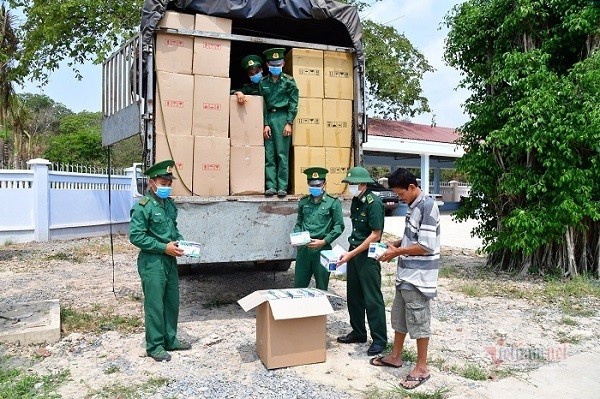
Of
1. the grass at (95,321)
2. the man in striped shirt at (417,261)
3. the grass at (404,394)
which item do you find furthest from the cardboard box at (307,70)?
the grass at (404,394)

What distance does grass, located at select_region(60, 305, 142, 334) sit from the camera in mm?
4941

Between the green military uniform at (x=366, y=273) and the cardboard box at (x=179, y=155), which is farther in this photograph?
the cardboard box at (x=179, y=155)

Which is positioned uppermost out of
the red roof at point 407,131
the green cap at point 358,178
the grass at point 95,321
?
the red roof at point 407,131

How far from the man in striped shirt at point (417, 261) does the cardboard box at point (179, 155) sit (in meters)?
1.88

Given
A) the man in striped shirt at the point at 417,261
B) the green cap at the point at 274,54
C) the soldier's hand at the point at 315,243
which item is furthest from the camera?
the green cap at the point at 274,54

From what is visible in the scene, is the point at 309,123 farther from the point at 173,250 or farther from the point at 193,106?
the point at 173,250

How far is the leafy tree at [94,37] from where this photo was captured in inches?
453

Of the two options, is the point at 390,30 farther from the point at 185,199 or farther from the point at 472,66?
the point at 185,199

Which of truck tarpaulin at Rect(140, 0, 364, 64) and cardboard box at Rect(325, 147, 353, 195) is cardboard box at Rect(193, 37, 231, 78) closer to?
truck tarpaulin at Rect(140, 0, 364, 64)

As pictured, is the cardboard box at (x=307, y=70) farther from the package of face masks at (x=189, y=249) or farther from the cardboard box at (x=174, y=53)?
the package of face masks at (x=189, y=249)

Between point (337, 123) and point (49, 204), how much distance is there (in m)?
8.50

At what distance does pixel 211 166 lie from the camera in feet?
15.7

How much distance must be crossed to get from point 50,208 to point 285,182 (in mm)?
8327

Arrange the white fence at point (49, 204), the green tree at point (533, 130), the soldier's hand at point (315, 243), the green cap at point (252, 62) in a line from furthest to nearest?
the white fence at point (49, 204) < the green tree at point (533, 130) < the green cap at point (252, 62) < the soldier's hand at point (315, 243)
